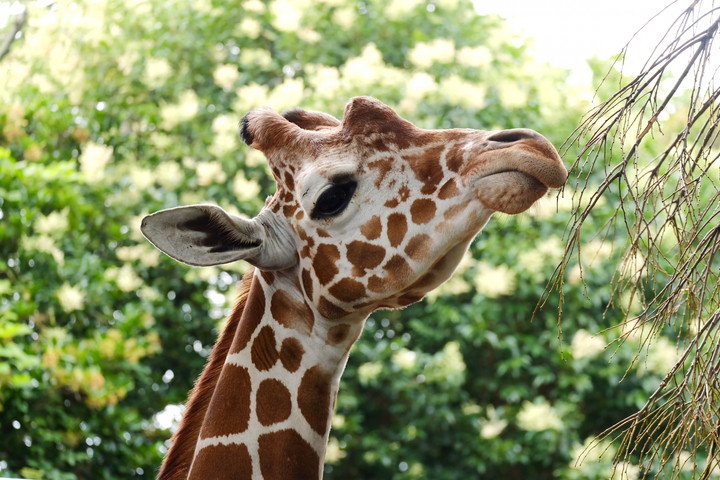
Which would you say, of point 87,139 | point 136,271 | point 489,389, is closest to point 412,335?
point 489,389

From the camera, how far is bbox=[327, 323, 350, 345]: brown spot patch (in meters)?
1.93

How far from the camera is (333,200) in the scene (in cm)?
190

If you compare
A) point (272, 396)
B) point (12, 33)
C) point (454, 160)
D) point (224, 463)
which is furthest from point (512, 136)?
point (12, 33)

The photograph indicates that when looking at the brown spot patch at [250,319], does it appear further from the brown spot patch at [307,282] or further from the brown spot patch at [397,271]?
the brown spot patch at [397,271]

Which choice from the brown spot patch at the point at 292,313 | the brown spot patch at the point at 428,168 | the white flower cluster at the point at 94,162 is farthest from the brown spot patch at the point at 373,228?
the white flower cluster at the point at 94,162

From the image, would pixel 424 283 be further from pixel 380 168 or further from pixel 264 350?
pixel 264 350

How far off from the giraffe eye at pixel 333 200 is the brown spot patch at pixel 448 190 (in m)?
0.19

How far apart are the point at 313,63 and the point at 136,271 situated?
1519 mm

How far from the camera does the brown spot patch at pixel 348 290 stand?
1.88 m

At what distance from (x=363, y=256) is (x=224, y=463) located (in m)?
0.52

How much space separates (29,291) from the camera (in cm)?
434

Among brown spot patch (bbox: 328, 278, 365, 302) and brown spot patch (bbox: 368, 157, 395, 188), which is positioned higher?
brown spot patch (bbox: 368, 157, 395, 188)

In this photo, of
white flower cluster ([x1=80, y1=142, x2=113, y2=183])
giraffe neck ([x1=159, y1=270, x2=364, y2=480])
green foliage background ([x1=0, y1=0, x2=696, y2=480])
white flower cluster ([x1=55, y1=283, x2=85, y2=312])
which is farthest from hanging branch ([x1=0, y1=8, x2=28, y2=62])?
giraffe neck ([x1=159, y1=270, x2=364, y2=480])

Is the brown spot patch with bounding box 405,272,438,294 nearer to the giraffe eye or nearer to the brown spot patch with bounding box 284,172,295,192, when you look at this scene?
the giraffe eye
